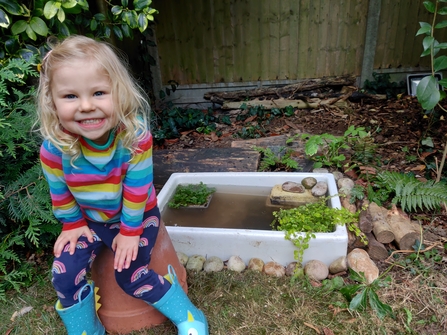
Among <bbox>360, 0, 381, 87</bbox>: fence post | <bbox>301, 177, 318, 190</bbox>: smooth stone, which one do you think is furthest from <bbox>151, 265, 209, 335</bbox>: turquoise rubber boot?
<bbox>360, 0, 381, 87</bbox>: fence post

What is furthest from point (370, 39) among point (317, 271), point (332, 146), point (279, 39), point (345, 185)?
point (317, 271)

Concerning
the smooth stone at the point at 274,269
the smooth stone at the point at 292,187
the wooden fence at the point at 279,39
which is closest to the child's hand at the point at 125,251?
the smooth stone at the point at 274,269

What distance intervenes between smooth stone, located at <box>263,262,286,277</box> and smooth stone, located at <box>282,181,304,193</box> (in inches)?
25.9

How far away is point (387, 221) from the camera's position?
2.24m

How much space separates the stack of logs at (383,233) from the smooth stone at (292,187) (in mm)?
465

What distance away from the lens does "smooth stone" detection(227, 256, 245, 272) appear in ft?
6.81

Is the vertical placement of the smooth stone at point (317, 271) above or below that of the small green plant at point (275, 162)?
below

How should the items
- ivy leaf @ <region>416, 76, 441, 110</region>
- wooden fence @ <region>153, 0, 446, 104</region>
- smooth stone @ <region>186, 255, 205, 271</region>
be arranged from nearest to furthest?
smooth stone @ <region>186, 255, 205, 271</region> < ivy leaf @ <region>416, 76, 441, 110</region> < wooden fence @ <region>153, 0, 446, 104</region>

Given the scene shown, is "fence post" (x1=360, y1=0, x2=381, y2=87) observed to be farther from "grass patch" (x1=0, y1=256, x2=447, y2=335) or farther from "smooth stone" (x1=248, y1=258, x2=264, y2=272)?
"smooth stone" (x1=248, y1=258, x2=264, y2=272)

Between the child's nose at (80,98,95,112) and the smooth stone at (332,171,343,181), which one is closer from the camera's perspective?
the child's nose at (80,98,95,112)

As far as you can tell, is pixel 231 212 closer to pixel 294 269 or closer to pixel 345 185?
pixel 294 269

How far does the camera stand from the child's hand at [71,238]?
1.44 meters

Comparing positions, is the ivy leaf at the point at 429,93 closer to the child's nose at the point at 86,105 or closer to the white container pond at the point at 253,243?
the white container pond at the point at 253,243

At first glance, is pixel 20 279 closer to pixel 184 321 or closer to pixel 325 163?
pixel 184 321
